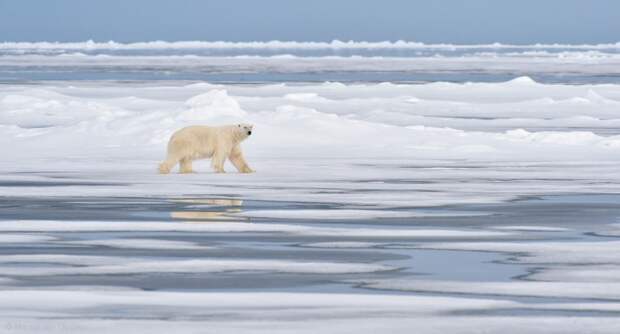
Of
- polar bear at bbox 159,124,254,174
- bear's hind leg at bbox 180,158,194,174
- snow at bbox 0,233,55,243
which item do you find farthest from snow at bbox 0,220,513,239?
bear's hind leg at bbox 180,158,194,174

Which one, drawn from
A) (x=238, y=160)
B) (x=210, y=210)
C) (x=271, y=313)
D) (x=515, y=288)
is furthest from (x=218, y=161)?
(x=271, y=313)

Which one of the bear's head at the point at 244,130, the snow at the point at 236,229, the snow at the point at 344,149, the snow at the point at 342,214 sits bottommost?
the snow at the point at 344,149

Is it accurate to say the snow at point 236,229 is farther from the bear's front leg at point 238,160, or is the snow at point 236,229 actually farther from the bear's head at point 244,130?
the bear's front leg at point 238,160

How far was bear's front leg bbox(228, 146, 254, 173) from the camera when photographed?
14.5 meters

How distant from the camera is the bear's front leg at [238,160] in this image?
14500 mm

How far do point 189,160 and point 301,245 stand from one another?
526cm

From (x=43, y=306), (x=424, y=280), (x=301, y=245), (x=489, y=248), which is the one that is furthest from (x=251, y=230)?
(x=43, y=306)

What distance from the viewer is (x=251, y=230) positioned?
9.98m

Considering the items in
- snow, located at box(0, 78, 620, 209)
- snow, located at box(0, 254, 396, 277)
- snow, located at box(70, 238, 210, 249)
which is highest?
snow, located at box(0, 254, 396, 277)

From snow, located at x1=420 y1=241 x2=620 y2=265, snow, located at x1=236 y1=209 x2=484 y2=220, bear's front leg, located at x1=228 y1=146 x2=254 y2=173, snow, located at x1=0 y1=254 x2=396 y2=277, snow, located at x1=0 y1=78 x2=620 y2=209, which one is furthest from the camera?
bear's front leg, located at x1=228 y1=146 x2=254 y2=173

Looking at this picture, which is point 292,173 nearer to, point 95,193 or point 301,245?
point 95,193

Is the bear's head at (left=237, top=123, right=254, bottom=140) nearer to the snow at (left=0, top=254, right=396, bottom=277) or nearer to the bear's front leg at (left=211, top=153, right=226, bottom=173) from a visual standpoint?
the bear's front leg at (left=211, top=153, right=226, bottom=173)

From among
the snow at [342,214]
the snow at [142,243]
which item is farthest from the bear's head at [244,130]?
the snow at [142,243]

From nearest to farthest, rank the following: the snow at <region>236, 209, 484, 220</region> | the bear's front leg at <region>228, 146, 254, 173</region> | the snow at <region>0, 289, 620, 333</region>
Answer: the snow at <region>0, 289, 620, 333</region> < the snow at <region>236, 209, 484, 220</region> < the bear's front leg at <region>228, 146, 254, 173</region>
